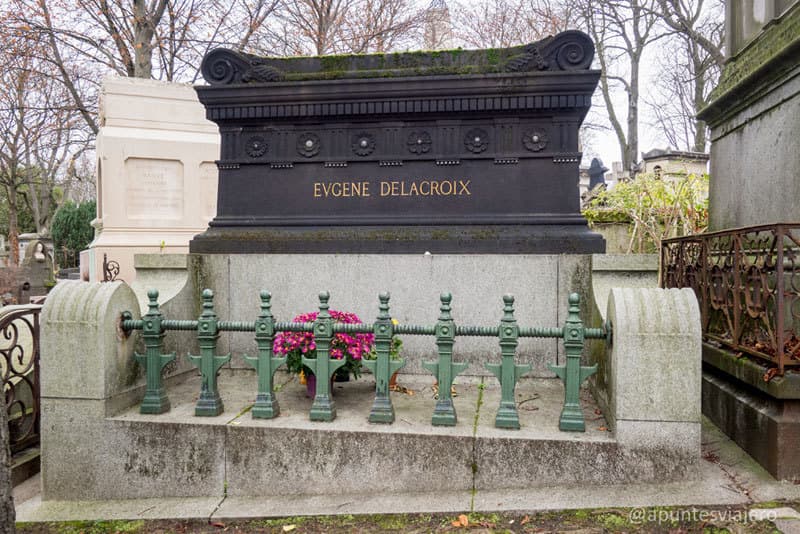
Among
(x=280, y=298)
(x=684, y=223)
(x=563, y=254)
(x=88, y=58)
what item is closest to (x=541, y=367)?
(x=563, y=254)

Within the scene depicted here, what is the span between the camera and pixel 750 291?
3938 mm

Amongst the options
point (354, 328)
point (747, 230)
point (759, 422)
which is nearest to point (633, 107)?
point (747, 230)

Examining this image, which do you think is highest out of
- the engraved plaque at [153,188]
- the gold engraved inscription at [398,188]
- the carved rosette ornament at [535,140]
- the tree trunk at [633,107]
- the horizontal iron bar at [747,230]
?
the tree trunk at [633,107]

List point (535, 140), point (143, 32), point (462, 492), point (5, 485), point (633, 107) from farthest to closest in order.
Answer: point (633, 107) < point (143, 32) < point (535, 140) < point (462, 492) < point (5, 485)

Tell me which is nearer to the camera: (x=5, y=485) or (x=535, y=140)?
(x=5, y=485)

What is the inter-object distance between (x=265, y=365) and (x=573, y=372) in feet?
6.89

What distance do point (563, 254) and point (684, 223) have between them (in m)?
4.71

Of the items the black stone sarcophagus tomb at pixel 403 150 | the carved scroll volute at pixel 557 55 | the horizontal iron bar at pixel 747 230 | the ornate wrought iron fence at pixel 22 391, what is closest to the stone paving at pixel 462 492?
the ornate wrought iron fence at pixel 22 391

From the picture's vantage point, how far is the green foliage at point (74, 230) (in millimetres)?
34656

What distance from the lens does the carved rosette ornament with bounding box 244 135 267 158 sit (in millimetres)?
5758

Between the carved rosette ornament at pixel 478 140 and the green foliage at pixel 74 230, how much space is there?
35270mm

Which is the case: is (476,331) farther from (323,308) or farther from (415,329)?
(323,308)

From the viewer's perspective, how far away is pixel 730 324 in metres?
3.76

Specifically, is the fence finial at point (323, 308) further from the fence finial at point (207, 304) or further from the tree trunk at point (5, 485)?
the tree trunk at point (5, 485)
